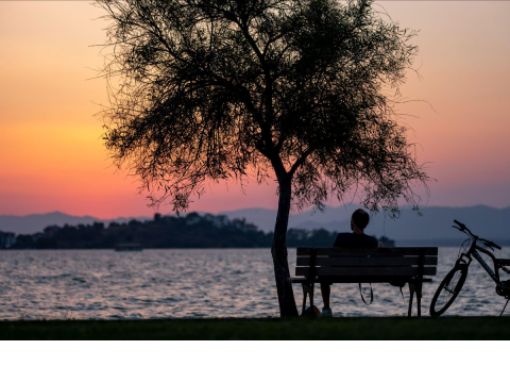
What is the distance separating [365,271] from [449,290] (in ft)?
6.20

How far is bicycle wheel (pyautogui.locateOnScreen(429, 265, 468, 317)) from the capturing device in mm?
13602

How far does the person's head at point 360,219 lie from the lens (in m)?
13.4

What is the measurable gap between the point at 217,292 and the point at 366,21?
44843 mm

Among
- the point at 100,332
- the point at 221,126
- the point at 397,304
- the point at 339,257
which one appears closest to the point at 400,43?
the point at 221,126

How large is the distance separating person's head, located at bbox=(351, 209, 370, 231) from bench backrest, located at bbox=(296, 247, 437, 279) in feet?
1.97

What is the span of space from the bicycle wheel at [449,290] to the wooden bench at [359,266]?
0.74 m

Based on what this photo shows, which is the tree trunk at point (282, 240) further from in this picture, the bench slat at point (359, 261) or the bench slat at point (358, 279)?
the bench slat at point (359, 261)

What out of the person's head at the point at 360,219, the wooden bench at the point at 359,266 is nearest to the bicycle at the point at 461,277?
the wooden bench at the point at 359,266

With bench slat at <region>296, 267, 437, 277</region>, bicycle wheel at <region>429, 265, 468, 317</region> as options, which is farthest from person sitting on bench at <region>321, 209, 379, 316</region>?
bicycle wheel at <region>429, 265, 468, 317</region>

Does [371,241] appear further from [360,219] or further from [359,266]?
[359,266]

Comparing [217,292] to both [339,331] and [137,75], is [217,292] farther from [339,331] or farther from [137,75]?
[339,331]

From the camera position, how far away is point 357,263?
42.8 feet

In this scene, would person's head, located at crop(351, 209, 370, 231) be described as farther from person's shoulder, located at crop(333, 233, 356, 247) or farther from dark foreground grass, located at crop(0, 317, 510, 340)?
dark foreground grass, located at crop(0, 317, 510, 340)

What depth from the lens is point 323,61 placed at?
14.6 meters
